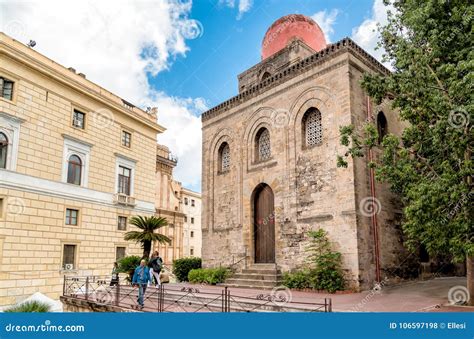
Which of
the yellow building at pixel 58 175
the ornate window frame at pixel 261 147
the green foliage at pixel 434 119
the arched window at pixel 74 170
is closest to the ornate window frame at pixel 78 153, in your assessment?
the yellow building at pixel 58 175

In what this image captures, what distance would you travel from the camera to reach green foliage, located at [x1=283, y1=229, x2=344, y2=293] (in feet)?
46.2

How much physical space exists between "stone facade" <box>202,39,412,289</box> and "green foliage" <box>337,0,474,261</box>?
3.11 m

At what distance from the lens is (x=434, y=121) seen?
10.8 metres

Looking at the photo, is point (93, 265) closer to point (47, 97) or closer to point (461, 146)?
point (47, 97)

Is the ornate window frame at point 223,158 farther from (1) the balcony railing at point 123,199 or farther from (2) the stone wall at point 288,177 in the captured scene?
(1) the balcony railing at point 123,199

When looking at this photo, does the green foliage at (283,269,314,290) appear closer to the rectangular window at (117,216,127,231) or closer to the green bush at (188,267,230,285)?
the green bush at (188,267,230,285)

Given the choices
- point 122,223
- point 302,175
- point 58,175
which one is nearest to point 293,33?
point 302,175

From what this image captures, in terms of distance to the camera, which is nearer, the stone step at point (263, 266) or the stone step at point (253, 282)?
the stone step at point (253, 282)

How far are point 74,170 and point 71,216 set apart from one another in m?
2.67

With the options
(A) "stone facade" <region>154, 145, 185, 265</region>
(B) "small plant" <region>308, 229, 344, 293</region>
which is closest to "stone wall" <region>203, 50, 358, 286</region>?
(B) "small plant" <region>308, 229, 344, 293</region>

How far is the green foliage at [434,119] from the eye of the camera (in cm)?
946

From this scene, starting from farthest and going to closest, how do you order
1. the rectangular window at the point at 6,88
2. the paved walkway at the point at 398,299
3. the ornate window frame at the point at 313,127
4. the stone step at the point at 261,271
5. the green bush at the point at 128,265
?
1. the green bush at the point at 128,265
2. the rectangular window at the point at 6,88
3. the ornate window frame at the point at 313,127
4. the stone step at the point at 261,271
5. the paved walkway at the point at 398,299

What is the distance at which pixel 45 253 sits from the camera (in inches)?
723

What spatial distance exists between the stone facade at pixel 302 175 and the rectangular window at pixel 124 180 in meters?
6.26
